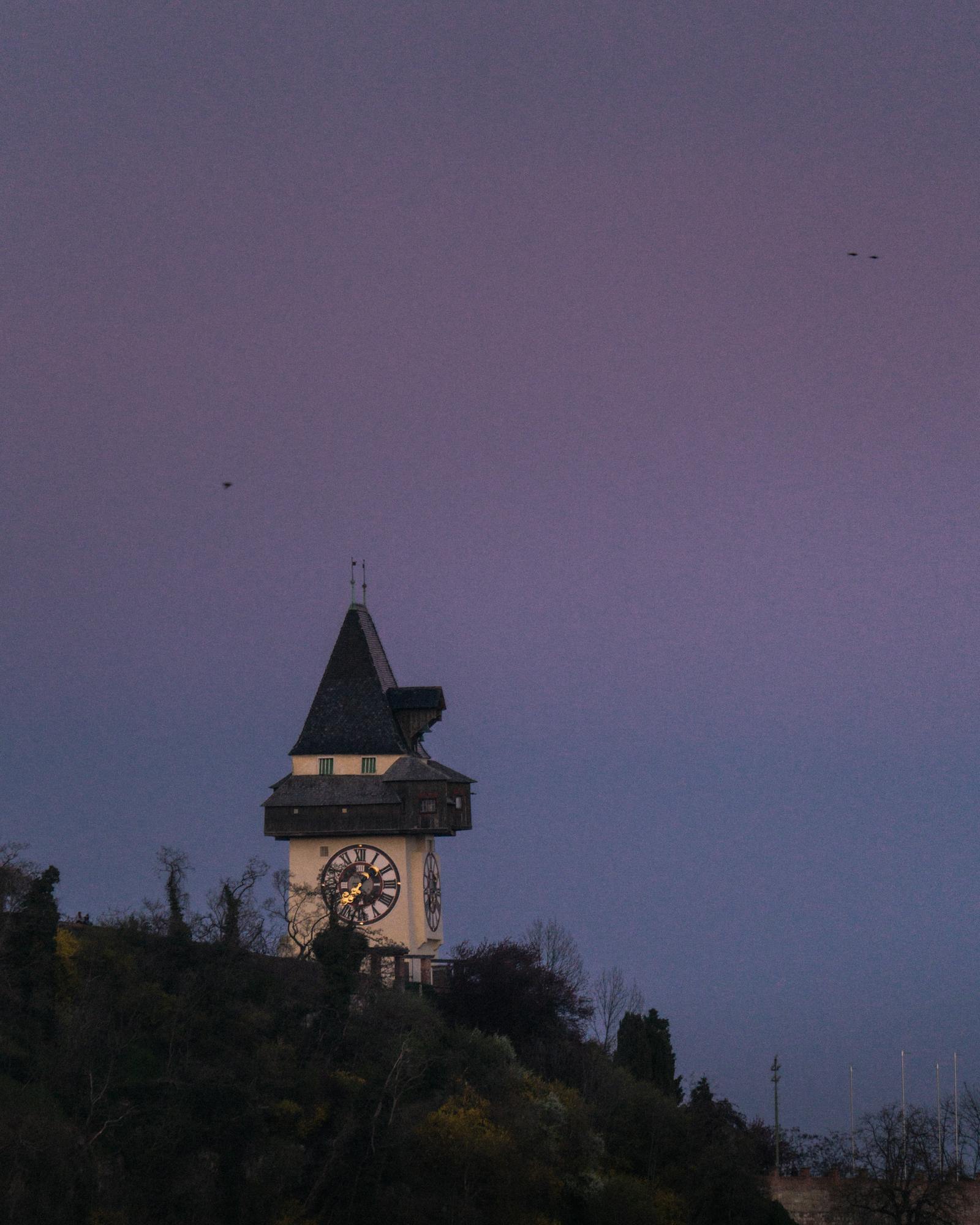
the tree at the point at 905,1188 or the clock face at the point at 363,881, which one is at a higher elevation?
the clock face at the point at 363,881

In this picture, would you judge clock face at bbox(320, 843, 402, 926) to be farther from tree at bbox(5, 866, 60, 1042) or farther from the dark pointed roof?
tree at bbox(5, 866, 60, 1042)

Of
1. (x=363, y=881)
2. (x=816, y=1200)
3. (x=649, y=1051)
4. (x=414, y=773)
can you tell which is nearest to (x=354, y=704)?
(x=414, y=773)

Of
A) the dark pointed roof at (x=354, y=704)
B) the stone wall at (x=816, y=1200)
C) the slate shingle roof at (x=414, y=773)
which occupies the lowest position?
the stone wall at (x=816, y=1200)

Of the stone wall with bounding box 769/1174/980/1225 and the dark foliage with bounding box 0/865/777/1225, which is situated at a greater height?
the dark foliage with bounding box 0/865/777/1225

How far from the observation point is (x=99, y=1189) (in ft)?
157

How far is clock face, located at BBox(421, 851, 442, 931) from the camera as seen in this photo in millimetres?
70750

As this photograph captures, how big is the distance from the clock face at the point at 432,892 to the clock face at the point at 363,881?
1744 millimetres

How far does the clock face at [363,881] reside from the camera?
6888cm

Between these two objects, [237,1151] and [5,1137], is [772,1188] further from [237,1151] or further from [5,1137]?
[5,1137]

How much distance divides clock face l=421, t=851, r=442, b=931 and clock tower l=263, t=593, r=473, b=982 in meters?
0.07

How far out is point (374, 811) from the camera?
70250 mm

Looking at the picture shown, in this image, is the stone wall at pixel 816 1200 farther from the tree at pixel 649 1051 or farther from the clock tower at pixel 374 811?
the clock tower at pixel 374 811

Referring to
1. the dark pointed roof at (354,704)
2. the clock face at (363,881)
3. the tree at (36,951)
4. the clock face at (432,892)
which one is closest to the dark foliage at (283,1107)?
the tree at (36,951)

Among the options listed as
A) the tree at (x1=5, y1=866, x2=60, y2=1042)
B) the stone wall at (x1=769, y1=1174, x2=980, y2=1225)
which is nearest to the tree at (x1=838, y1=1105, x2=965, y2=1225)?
the stone wall at (x1=769, y1=1174, x2=980, y2=1225)
